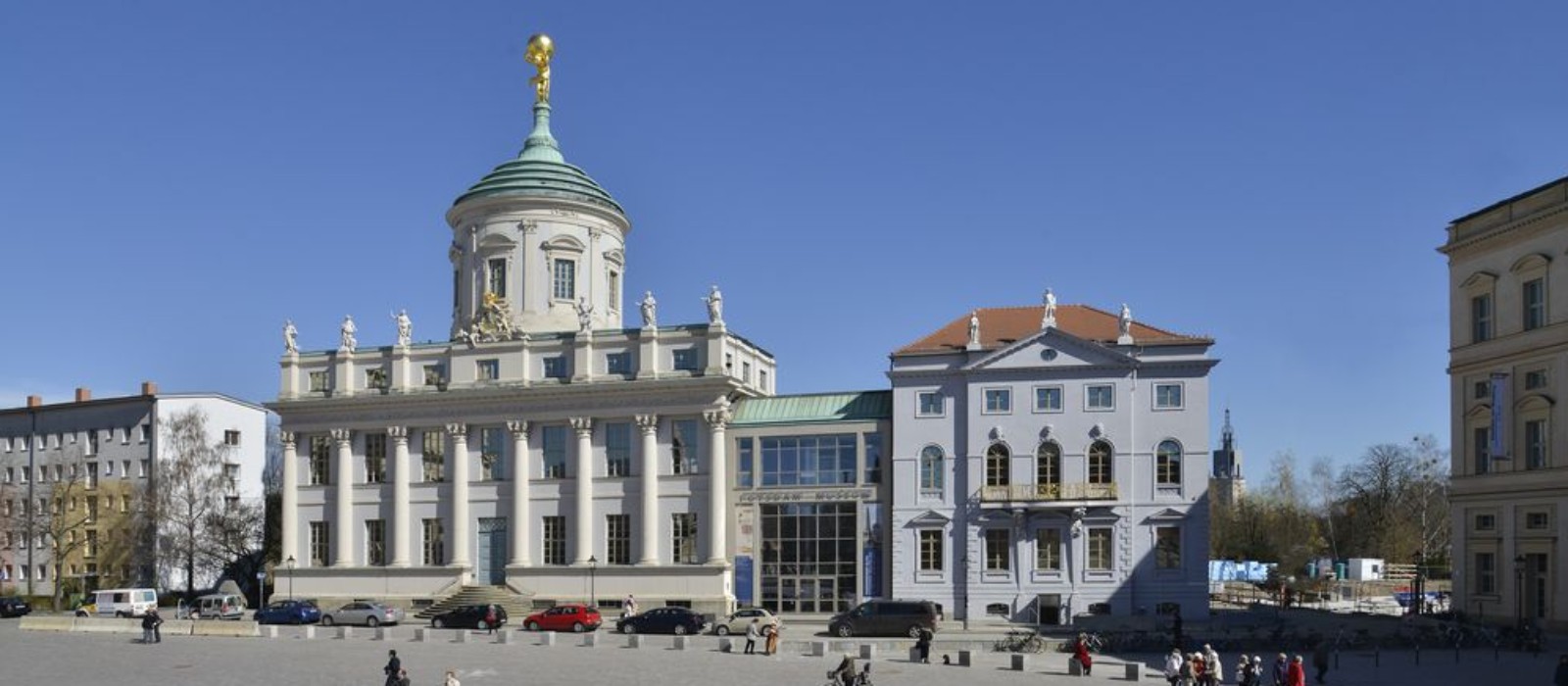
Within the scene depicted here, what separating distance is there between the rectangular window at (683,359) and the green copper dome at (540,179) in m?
11.6

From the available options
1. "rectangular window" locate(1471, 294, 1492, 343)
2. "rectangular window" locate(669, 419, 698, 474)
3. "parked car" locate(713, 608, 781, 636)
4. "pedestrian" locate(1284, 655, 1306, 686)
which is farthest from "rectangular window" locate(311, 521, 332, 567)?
"pedestrian" locate(1284, 655, 1306, 686)

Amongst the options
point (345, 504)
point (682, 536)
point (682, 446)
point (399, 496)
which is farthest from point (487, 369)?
point (682, 536)

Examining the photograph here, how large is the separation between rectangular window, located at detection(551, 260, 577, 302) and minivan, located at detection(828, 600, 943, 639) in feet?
90.5

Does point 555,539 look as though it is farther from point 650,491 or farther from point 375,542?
point 375,542

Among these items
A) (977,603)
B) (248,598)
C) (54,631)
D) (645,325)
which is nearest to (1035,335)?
(977,603)

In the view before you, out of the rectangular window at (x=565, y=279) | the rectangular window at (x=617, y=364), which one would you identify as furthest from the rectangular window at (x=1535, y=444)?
the rectangular window at (x=565, y=279)

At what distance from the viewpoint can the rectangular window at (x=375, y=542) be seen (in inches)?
3209

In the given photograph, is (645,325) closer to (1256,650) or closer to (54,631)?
(54,631)

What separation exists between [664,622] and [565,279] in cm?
2415

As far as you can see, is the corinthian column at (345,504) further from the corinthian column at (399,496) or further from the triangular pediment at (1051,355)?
the triangular pediment at (1051,355)

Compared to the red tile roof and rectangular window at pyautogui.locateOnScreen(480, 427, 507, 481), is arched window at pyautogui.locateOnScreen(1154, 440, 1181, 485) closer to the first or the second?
the red tile roof

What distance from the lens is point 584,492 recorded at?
77125 millimetres

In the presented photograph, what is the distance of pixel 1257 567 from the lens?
413 feet

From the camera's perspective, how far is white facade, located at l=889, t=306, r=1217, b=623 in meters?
68.3
